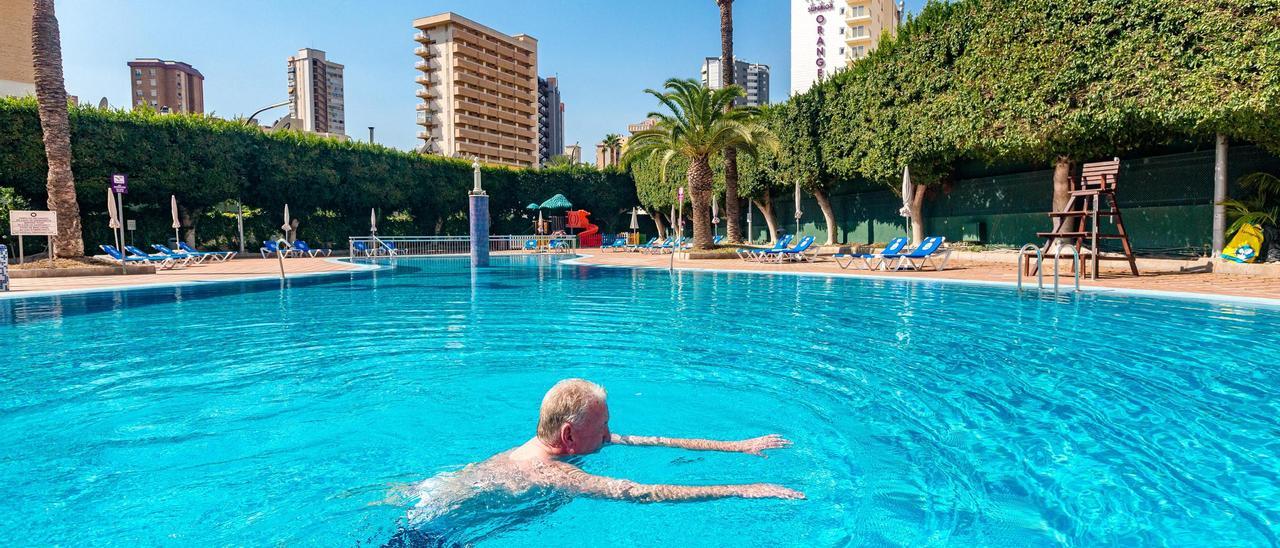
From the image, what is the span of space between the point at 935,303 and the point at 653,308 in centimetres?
432

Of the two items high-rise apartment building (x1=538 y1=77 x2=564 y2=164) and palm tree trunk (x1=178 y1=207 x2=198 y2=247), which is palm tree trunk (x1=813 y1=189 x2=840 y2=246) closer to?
palm tree trunk (x1=178 y1=207 x2=198 y2=247)

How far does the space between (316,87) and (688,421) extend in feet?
539

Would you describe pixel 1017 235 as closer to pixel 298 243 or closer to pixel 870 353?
pixel 870 353

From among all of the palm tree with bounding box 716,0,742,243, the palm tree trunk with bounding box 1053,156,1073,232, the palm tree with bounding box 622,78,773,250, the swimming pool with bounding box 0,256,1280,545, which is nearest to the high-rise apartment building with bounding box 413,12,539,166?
the palm tree with bounding box 716,0,742,243

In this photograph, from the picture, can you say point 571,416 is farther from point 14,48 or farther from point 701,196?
point 14,48

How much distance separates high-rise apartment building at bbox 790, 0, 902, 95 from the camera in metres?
73.8

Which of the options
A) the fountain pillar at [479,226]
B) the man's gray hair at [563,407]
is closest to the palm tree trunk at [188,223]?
the fountain pillar at [479,226]

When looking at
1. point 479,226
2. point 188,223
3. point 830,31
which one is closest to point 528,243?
point 479,226

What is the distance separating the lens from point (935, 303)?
10.3m

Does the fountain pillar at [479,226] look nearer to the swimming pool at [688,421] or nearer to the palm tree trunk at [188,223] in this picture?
the swimming pool at [688,421]

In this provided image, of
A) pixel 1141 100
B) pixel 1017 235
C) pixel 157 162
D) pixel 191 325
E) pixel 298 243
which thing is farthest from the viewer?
pixel 298 243

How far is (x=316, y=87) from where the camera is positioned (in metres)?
147

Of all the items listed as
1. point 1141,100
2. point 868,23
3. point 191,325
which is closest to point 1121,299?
point 1141,100

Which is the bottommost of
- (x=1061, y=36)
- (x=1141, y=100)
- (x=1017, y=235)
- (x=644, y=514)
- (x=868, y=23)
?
(x=644, y=514)
